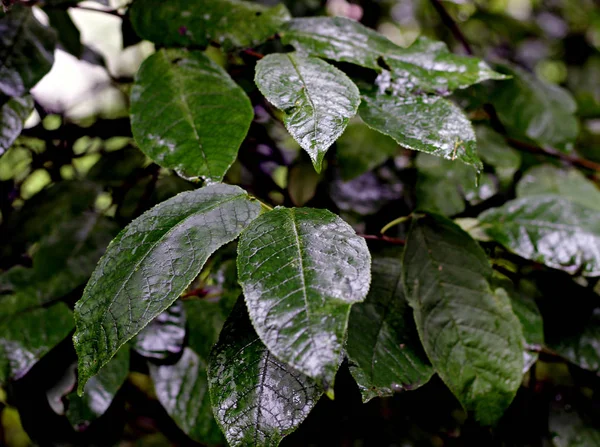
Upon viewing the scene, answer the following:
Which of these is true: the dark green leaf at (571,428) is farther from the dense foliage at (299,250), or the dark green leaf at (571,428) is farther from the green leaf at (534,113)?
the green leaf at (534,113)

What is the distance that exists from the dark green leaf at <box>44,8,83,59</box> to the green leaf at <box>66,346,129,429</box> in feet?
2.02

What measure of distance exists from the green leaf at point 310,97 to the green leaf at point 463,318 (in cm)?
22

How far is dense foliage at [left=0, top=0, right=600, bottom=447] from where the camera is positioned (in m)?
0.43

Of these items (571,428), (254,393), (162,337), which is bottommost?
(571,428)

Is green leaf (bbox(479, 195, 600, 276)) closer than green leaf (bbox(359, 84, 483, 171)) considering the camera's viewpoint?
No

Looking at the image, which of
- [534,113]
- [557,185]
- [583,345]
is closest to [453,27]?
[534,113]

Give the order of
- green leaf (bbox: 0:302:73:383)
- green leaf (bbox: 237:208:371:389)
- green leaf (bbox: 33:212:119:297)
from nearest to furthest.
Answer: green leaf (bbox: 237:208:371:389)
green leaf (bbox: 0:302:73:383)
green leaf (bbox: 33:212:119:297)

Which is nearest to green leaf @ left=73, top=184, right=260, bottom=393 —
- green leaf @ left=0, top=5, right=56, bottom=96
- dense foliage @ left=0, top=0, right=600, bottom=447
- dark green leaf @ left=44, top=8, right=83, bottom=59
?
dense foliage @ left=0, top=0, right=600, bottom=447

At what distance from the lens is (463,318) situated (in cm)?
58

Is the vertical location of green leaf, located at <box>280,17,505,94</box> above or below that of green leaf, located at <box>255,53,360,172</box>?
below

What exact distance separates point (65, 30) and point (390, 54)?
0.64 meters

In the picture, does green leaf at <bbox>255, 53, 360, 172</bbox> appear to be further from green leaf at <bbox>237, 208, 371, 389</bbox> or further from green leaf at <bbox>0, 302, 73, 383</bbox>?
green leaf at <bbox>0, 302, 73, 383</bbox>

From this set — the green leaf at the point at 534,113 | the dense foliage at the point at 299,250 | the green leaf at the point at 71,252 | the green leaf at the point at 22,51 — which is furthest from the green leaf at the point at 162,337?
the green leaf at the point at 534,113

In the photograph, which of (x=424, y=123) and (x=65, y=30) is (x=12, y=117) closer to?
(x=65, y=30)
